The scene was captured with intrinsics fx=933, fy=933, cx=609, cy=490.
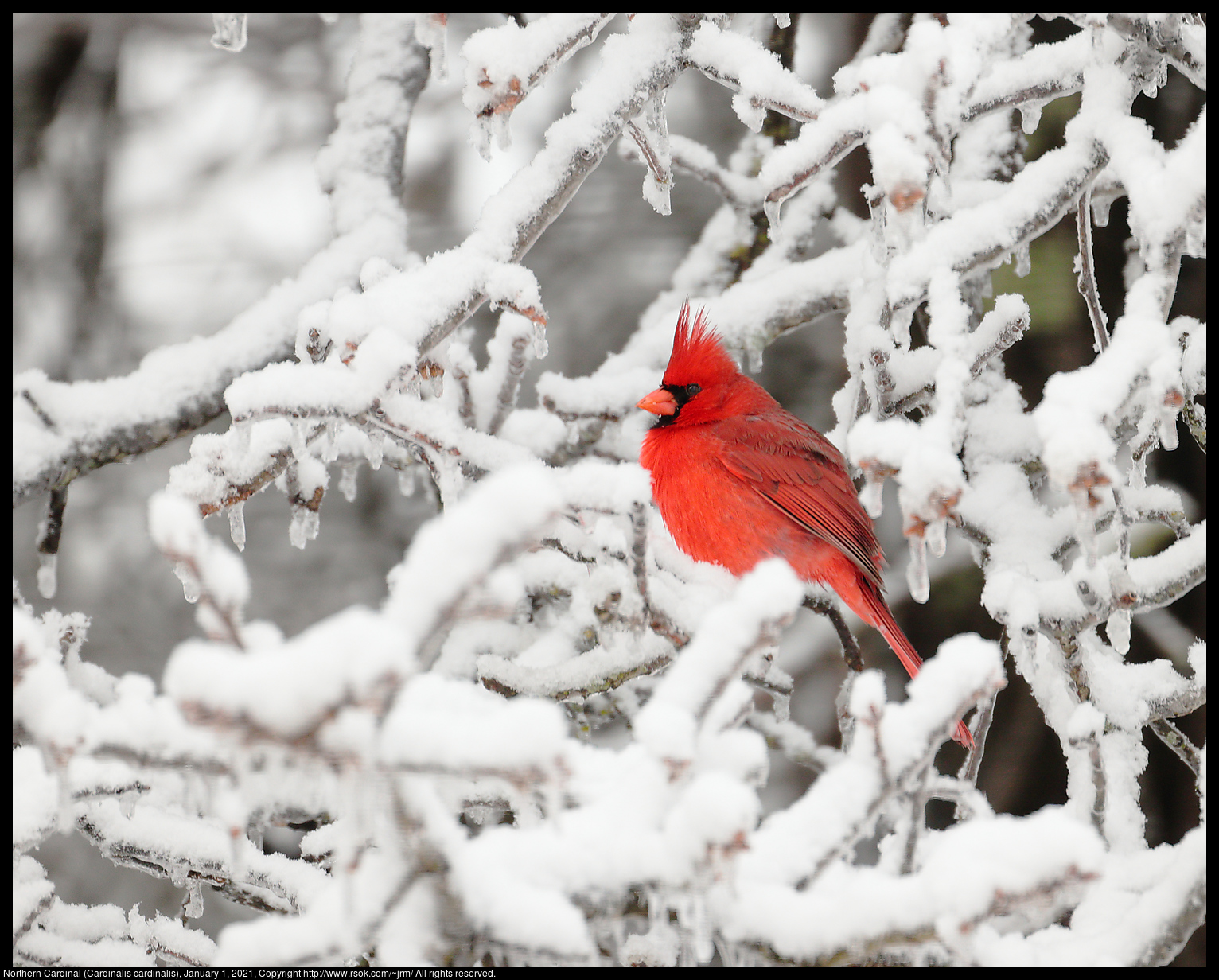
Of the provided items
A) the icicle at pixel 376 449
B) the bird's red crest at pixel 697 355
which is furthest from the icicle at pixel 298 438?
the bird's red crest at pixel 697 355

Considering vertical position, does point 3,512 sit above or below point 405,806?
above

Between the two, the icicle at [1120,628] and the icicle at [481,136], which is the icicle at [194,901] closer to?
the icicle at [481,136]

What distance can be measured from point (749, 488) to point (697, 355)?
373 millimetres

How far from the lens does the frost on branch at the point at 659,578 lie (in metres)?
0.81

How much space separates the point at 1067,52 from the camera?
1756 mm

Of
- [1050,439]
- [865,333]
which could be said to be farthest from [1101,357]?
[865,333]

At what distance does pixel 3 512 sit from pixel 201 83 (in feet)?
8.41

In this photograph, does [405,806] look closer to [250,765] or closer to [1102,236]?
[250,765]

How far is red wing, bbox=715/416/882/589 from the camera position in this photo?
2273 mm

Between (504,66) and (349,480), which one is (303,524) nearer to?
(349,480)

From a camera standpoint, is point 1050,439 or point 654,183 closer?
point 1050,439

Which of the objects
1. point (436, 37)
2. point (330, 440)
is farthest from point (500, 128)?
point (330, 440)

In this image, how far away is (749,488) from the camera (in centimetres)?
237

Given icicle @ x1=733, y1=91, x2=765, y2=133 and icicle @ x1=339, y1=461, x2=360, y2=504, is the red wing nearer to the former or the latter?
icicle @ x1=733, y1=91, x2=765, y2=133
